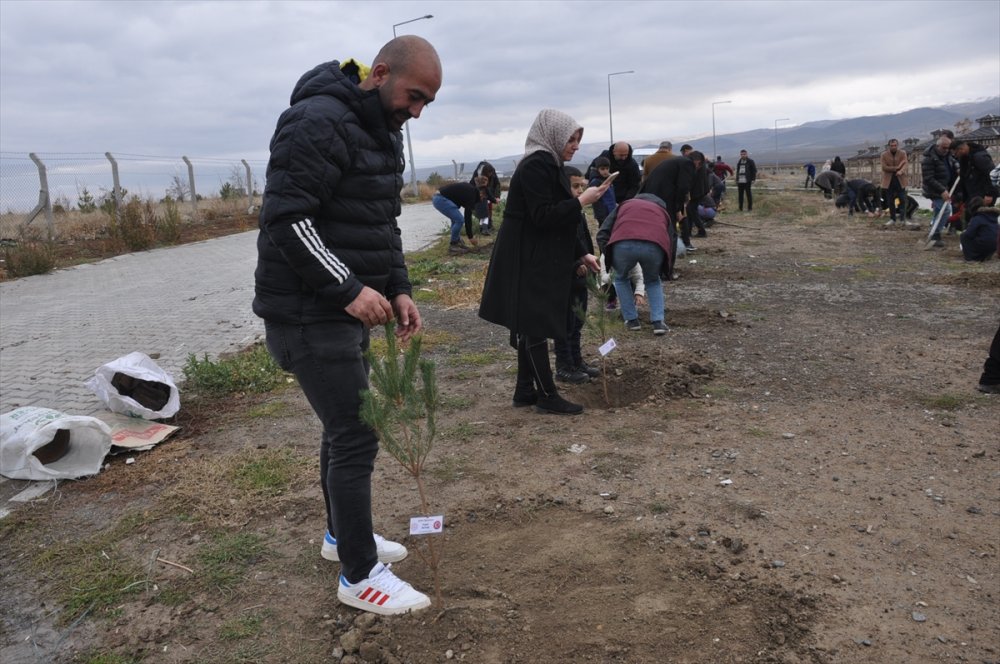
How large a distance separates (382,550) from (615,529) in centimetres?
100

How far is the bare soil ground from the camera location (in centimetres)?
257

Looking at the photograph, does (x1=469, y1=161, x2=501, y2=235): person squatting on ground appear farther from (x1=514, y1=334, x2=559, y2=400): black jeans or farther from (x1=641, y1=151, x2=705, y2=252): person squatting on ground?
(x1=514, y1=334, x2=559, y2=400): black jeans

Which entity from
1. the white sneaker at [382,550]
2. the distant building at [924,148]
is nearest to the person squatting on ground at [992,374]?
the white sneaker at [382,550]

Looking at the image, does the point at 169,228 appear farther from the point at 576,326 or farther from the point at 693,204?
the point at 576,326

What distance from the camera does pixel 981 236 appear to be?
34.4ft

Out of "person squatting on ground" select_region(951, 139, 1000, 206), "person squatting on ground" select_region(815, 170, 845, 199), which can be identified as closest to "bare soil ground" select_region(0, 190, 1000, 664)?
"person squatting on ground" select_region(951, 139, 1000, 206)

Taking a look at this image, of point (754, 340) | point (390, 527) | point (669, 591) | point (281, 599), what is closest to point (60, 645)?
point (281, 599)

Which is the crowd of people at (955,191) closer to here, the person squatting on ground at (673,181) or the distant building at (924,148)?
the distant building at (924,148)

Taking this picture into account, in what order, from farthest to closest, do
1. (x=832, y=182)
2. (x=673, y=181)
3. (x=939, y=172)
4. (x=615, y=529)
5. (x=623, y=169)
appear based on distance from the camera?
1. (x=832, y=182)
2. (x=939, y=172)
3. (x=623, y=169)
4. (x=673, y=181)
5. (x=615, y=529)

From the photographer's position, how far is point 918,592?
8.96 feet

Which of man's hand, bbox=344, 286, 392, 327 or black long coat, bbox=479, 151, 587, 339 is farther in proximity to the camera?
black long coat, bbox=479, 151, 587, 339

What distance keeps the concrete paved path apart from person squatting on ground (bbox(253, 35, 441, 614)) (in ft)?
11.7

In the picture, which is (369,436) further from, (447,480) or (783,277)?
(783,277)

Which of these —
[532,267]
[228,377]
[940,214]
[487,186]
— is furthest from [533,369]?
[487,186]
